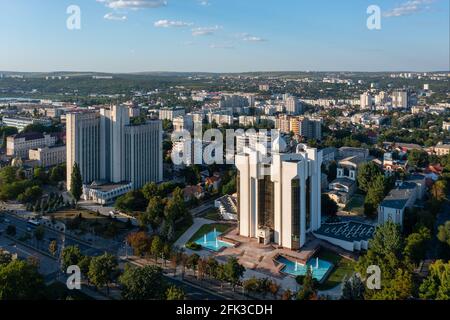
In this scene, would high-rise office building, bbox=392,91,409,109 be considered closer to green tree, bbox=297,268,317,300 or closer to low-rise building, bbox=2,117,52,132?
→ low-rise building, bbox=2,117,52,132

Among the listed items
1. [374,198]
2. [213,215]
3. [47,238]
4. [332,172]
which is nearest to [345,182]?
[332,172]

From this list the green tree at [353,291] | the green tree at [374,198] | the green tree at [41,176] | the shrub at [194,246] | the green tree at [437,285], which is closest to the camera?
the green tree at [437,285]

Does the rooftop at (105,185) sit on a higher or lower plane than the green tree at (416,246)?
higher

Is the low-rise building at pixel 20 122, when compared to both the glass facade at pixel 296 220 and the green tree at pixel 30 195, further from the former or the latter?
the glass facade at pixel 296 220

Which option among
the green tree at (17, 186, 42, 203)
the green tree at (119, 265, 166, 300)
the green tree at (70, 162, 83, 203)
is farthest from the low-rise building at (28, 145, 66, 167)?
the green tree at (119, 265, 166, 300)

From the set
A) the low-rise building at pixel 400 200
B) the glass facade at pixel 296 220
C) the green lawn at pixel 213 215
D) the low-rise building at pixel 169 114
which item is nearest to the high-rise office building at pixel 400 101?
the low-rise building at pixel 169 114

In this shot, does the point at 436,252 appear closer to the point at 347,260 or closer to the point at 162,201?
the point at 347,260

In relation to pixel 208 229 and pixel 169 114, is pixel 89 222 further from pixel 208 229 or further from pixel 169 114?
pixel 169 114
